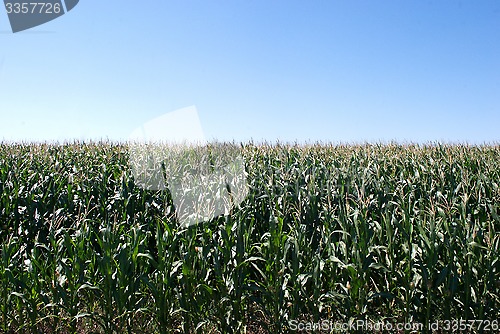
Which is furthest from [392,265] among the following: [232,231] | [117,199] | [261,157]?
[261,157]

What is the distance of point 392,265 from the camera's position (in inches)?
169

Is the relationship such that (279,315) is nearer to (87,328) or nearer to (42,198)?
(87,328)

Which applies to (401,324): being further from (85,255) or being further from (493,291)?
(85,255)

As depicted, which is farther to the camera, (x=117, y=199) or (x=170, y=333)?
(x=117, y=199)

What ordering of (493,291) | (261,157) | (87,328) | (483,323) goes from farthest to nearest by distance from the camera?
(261,157) < (87,328) < (493,291) < (483,323)

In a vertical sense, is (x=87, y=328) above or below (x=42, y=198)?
below

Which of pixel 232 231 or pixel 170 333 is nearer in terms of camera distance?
pixel 170 333

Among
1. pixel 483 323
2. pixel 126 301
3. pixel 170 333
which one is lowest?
pixel 483 323

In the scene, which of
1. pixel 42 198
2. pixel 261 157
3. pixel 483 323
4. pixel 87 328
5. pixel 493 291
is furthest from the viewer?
pixel 261 157

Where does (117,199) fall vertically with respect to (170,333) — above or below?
above

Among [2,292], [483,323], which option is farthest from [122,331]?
[483,323]

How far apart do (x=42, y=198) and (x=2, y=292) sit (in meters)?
3.44

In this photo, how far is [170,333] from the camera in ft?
14.1

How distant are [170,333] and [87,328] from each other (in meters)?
1.10
